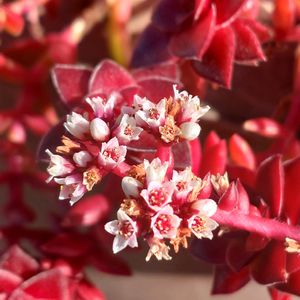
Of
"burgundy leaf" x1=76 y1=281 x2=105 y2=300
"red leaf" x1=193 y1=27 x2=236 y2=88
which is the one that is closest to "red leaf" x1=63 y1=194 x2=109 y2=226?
"burgundy leaf" x1=76 y1=281 x2=105 y2=300

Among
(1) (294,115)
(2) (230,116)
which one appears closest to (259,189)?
(1) (294,115)

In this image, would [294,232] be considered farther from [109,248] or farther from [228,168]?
[109,248]

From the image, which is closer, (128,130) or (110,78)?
(128,130)

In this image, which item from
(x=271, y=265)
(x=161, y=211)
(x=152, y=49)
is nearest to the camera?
(x=161, y=211)

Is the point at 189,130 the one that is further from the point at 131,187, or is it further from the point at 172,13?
the point at 172,13

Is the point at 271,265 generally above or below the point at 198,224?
below

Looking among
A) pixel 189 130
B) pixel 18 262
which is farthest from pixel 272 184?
pixel 18 262

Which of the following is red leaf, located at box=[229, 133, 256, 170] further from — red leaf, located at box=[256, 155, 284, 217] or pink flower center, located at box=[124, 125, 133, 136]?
pink flower center, located at box=[124, 125, 133, 136]

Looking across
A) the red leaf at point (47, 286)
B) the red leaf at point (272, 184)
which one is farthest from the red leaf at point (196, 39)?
the red leaf at point (47, 286)
